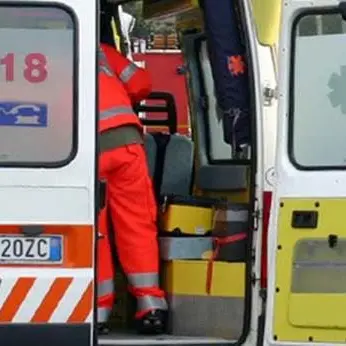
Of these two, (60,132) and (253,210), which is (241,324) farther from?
(60,132)

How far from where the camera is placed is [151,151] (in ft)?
19.6

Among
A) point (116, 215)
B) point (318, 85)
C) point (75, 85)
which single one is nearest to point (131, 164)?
point (116, 215)

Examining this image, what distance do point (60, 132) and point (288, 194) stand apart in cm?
97

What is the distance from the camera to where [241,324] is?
5172 millimetres

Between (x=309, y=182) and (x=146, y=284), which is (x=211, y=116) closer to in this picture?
(x=146, y=284)

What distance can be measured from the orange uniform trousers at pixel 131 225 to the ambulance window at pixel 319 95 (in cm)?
73

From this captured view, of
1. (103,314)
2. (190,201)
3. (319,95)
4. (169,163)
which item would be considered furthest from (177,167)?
(319,95)

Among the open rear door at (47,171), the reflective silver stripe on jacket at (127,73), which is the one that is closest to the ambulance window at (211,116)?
the reflective silver stripe on jacket at (127,73)

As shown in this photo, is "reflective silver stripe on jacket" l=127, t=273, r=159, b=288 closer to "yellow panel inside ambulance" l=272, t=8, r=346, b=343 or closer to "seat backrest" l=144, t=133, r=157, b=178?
"yellow panel inside ambulance" l=272, t=8, r=346, b=343

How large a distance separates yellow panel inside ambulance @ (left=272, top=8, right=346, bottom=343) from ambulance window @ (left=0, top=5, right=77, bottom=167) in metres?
0.94

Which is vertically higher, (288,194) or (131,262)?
(288,194)

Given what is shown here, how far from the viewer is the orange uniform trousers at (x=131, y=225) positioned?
17.3 feet

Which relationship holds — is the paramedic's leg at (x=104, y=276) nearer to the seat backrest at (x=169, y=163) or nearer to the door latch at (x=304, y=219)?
the seat backrest at (x=169, y=163)

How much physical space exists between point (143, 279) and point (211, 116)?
1.64 m
